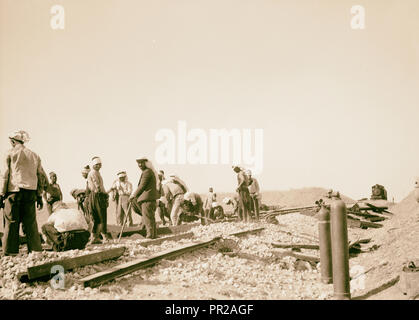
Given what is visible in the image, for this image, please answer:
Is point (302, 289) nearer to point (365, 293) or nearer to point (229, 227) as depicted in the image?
point (365, 293)

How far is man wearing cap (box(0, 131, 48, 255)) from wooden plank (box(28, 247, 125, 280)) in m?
1.35

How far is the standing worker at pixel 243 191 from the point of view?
14.2 m

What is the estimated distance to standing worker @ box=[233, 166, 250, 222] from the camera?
14.2 metres

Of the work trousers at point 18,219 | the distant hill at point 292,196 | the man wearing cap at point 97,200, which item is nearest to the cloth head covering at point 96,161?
the man wearing cap at point 97,200

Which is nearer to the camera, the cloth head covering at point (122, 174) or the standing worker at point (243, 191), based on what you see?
the cloth head covering at point (122, 174)

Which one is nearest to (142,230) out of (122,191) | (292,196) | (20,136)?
(122,191)

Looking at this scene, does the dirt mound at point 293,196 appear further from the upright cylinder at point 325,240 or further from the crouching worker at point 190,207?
the upright cylinder at point 325,240

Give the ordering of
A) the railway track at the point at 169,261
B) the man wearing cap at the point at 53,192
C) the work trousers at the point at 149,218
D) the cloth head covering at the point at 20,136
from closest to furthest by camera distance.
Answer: the railway track at the point at 169,261, the cloth head covering at the point at 20,136, the work trousers at the point at 149,218, the man wearing cap at the point at 53,192

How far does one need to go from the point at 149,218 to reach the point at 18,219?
3.43 meters

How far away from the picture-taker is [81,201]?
10953mm

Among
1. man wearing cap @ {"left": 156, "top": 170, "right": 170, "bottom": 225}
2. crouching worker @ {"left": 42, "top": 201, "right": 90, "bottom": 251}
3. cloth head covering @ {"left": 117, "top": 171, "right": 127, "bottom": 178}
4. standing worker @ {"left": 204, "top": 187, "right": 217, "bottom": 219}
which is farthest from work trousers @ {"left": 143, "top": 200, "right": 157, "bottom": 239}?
standing worker @ {"left": 204, "top": 187, "right": 217, "bottom": 219}

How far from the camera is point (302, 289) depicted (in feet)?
20.9

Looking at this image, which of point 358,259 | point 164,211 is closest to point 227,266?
point 358,259
